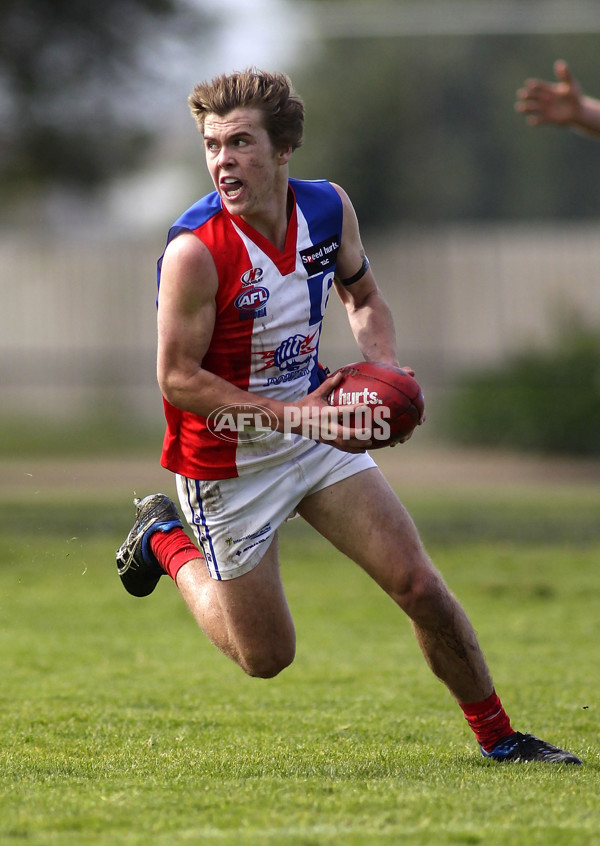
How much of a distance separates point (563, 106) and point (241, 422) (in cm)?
288

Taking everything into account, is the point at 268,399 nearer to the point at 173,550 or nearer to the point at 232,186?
the point at 232,186

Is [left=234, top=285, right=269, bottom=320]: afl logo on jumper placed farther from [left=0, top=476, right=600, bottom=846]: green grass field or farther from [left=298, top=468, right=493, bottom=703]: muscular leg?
[left=0, top=476, right=600, bottom=846]: green grass field

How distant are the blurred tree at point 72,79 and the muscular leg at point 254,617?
15426 millimetres

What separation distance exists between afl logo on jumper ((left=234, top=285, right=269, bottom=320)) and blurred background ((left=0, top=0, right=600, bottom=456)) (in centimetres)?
1464

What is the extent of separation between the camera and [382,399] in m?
3.99

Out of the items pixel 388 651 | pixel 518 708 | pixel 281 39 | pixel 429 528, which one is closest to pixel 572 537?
pixel 429 528

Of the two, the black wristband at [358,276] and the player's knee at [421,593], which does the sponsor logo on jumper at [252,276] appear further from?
the player's knee at [421,593]

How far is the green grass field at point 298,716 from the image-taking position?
3.34m

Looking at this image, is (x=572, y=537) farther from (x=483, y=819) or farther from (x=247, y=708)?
(x=483, y=819)

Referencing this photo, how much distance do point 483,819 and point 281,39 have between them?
1863 cm

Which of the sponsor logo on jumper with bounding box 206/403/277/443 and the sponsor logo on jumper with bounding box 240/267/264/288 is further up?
the sponsor logo on jumper with bounding box 240/267/264/288

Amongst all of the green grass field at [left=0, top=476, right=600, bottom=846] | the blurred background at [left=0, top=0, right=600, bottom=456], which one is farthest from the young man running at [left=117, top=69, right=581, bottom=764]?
the blurred background at [left=0, top=0, right=600, bottom=456]

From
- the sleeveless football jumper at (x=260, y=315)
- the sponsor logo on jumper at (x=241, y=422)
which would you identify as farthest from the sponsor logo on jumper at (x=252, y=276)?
the sponsor logo on jumper at (x=241, y=422)

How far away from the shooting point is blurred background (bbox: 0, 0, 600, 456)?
1870 cm
